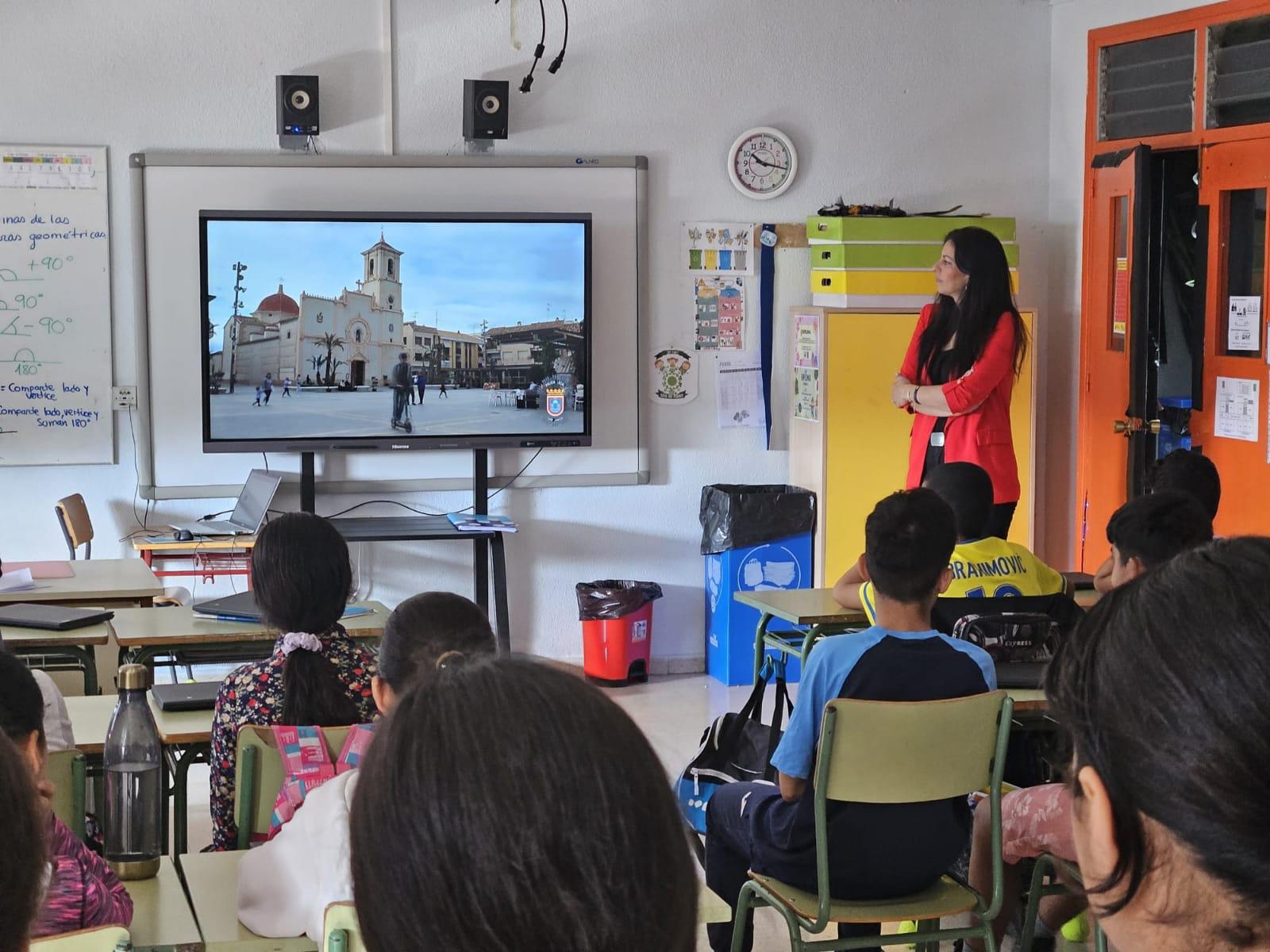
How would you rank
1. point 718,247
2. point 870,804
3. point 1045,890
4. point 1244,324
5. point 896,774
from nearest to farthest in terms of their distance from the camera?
1. point 896,774
2. point 870,804
3. point 1045,890
4. point 1244,324
5. point 718,247

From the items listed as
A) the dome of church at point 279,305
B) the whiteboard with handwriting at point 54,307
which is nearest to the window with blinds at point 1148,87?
the dome of church at point 279,305

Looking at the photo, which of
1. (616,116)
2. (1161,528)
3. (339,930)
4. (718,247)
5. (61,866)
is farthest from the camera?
(718,247)

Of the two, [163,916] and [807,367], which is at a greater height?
[807,367]

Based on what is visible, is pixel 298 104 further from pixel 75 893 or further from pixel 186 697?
pixel 75 893

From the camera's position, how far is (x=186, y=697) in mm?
Answer: 3074

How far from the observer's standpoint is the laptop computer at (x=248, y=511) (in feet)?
18.2

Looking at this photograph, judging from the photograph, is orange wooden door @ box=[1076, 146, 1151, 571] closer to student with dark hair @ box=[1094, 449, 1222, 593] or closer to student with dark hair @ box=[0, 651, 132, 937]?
student with dark hair @ box=[1094, 449, 1222, 593]

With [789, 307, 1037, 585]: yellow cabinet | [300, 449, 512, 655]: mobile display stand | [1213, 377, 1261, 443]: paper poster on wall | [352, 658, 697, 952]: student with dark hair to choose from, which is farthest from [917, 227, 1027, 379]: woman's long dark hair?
[352, 658, 697, 952]: student with dark hair

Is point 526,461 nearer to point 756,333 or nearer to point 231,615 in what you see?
point 756,333

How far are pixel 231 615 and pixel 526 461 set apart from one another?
96.5 inches

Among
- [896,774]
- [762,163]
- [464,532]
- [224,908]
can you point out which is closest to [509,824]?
[224,908]

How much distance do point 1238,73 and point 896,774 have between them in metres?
3.83

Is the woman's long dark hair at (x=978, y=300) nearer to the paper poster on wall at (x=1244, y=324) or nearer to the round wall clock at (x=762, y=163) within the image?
the paper poster on wall at (x=1244, y=324)

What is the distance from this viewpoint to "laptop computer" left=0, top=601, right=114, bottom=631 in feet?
12.0
